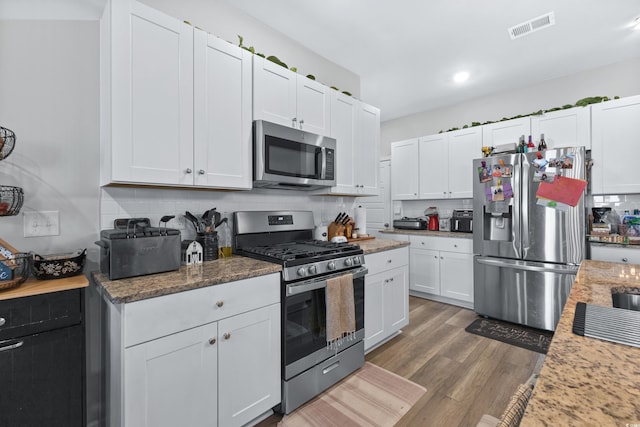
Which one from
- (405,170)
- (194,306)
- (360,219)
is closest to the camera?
(194,306)

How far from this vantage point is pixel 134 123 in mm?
1610

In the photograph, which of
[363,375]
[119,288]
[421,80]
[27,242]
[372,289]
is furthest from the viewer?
[421,80]

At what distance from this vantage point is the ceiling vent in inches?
99.4

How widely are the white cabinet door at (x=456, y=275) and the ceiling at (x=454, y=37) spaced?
2250mm

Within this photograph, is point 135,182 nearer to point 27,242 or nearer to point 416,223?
point 27,242

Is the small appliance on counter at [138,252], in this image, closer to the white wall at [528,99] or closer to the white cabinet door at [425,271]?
the white cabinet door at [425,271]

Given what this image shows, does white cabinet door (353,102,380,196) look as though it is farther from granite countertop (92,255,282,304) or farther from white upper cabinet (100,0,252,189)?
granite countertop (92,255,282,304)

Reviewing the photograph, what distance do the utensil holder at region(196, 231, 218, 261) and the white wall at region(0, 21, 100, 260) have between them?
1.93ft

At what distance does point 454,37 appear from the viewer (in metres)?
2.82

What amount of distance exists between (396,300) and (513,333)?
4.27 feet

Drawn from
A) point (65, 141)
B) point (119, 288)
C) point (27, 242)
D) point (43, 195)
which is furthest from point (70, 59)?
point (119, 288)

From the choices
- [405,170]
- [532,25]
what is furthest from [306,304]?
[405,170]

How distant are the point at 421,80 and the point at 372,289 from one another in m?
2.81

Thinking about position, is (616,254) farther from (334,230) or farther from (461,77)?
(334,230)
